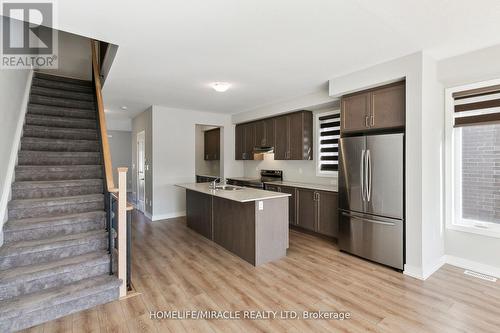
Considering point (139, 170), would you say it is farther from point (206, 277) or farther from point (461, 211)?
point (461, 211)

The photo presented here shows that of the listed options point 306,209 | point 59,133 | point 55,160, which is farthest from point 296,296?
point 59,133

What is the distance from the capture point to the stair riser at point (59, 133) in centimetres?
376

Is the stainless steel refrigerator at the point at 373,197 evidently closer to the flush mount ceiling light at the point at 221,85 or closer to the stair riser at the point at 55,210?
the flush mount ceiling light at the point at 221,85

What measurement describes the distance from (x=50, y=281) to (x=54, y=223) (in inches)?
27.0

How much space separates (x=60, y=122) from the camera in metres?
4.09

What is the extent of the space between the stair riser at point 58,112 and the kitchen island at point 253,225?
9.01ft

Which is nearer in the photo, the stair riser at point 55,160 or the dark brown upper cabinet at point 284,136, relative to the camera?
the stair riser at point 55,160

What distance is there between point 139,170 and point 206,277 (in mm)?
5155

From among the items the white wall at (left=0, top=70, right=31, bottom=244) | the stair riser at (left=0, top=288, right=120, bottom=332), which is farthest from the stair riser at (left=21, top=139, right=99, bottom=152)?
the stair riser at (left=0, top=288, right=120, bottom=332)

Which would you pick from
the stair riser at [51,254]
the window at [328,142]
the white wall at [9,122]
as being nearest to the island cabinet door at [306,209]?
the window at [328,142]

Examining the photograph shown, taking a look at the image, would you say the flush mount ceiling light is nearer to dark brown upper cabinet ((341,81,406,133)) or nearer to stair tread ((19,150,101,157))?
dark brown upper cabinet ((341,81,406,133))

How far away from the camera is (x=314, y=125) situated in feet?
17.0

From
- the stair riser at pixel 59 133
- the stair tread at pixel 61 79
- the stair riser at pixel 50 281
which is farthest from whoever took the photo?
the stair tread at pixel 61 79

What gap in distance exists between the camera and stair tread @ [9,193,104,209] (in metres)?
2.89
